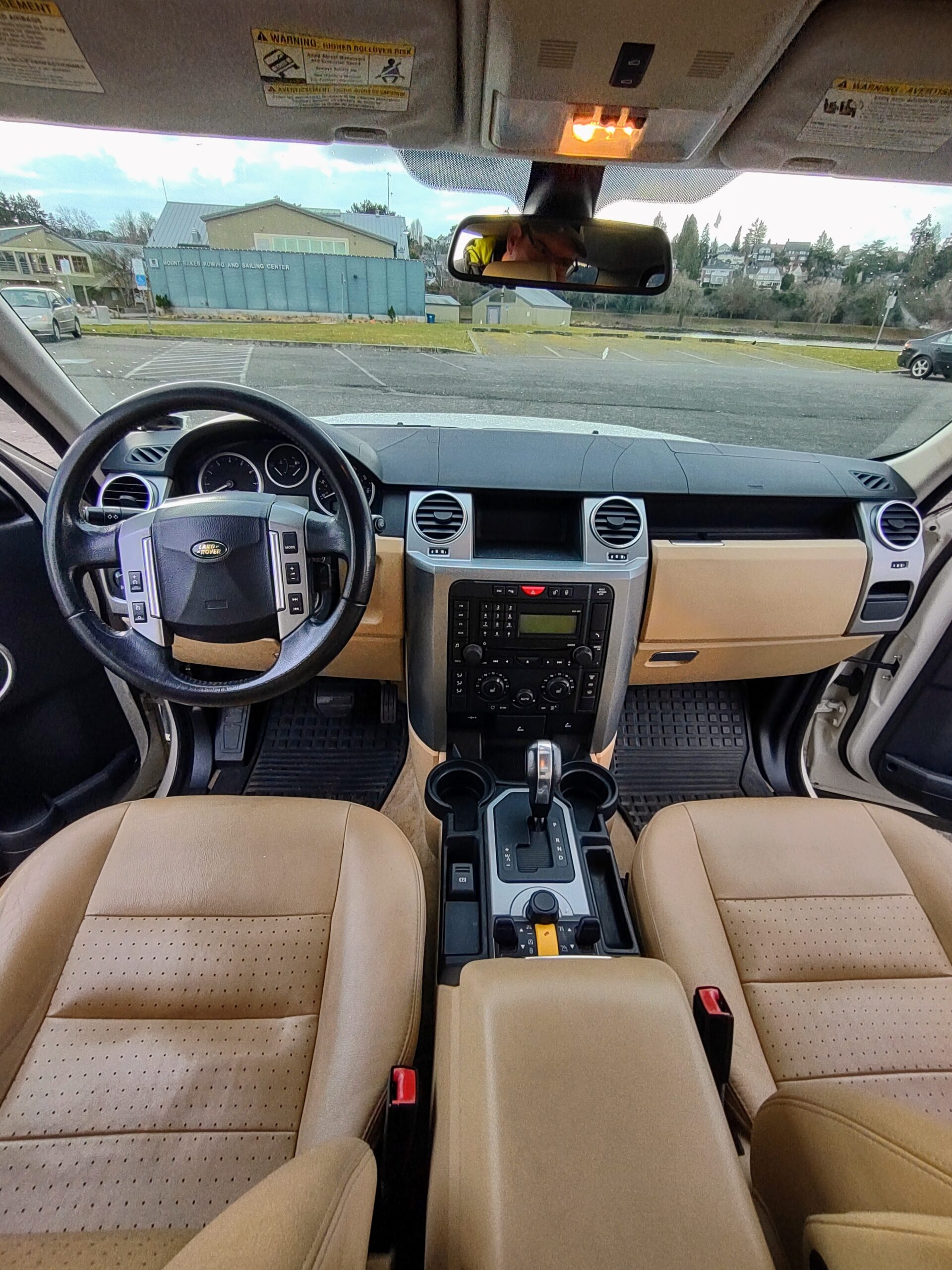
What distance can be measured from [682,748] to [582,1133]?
5.92 feet

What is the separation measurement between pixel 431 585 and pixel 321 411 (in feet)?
2.34

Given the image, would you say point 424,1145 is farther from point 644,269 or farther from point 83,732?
point 644,269

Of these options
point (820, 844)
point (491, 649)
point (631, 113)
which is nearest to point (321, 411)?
point (491, 649)

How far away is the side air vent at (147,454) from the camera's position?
1729 millimetres

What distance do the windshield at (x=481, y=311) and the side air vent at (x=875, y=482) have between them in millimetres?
176

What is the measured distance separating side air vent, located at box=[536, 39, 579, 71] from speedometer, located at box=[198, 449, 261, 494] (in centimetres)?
110

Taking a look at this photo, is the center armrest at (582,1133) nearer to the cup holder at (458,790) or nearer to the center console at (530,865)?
the center console at (530,865)

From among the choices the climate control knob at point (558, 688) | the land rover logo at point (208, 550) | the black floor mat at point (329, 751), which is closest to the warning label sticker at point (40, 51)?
the land rover logo at point (208, 550)

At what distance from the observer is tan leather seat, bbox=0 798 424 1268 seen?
89 cm

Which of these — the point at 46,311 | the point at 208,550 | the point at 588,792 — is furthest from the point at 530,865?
the point at 46,311

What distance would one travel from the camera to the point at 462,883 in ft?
5.00

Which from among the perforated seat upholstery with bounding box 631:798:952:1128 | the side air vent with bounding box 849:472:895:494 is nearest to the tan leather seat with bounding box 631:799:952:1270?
the perforated seat upholstery with bounding box 631:798:952:1128

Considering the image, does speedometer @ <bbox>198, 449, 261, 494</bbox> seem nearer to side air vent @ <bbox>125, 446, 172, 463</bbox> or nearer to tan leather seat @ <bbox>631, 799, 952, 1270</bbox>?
side air vent @ <bbox>125, 446, 172, 463</bbox>

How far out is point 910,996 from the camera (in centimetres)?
122
